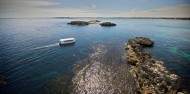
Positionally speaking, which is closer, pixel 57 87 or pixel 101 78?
pixel 57 87

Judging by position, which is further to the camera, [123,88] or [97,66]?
[97,66]

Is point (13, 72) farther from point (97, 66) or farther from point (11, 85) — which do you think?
point (97, 66)

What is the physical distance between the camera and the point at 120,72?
46.7 meters

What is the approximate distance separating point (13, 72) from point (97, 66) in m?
27.7

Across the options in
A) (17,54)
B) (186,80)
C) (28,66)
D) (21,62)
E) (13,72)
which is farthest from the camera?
(17,54)

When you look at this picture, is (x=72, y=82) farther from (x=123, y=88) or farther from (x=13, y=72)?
(x=13, y=72)

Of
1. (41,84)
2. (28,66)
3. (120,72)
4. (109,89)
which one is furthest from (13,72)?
(120,72)

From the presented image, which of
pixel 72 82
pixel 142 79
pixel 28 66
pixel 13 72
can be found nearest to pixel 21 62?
pixel 28 66

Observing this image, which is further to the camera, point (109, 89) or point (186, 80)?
point (186, 80)

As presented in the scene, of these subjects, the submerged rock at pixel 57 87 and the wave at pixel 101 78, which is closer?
the submerged rock at pixel 57 87

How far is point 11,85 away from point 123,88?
29.8 meters

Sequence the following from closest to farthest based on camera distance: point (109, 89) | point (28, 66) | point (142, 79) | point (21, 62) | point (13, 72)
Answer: point (109, 89), point (142, 79), point (13, 72), point (28, 66), point (21, 62)

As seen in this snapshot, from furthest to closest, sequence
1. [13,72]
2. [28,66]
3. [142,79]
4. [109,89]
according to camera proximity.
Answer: [28,66] → [13,72] → [142,79] → [109,89]

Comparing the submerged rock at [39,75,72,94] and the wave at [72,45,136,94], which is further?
the wave at [72,45,136,94]
